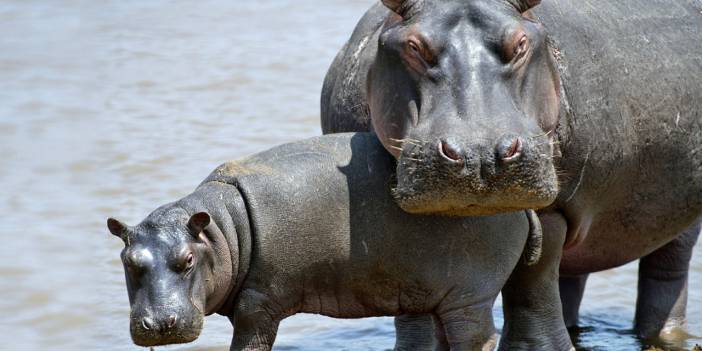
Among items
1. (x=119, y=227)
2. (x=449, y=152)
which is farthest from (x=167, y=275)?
(x=449, y=152)

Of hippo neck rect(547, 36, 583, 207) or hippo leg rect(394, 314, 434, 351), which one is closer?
hippo neck rect(547, 36, 583, 207)

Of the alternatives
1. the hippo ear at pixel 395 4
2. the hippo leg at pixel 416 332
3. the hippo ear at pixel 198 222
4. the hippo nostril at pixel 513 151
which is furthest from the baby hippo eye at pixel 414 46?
the hippo leg at pixel 416 332

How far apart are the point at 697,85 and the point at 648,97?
54 cm

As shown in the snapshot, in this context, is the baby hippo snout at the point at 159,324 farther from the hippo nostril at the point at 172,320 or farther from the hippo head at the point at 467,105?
the hippo head at the point at 467,105

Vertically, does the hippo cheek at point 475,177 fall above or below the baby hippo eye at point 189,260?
above

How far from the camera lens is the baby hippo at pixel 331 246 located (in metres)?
6.78

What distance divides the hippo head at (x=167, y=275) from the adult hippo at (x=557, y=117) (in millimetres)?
908

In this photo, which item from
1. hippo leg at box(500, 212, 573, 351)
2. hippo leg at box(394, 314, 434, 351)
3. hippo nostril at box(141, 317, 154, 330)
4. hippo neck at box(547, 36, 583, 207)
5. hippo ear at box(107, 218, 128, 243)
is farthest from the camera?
hippo leg at box(394, 314, 434, 351)

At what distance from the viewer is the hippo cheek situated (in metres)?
6.37

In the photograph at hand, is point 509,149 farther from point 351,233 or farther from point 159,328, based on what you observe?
point 159,328

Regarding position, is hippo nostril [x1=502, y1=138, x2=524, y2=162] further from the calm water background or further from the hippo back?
the calm water background

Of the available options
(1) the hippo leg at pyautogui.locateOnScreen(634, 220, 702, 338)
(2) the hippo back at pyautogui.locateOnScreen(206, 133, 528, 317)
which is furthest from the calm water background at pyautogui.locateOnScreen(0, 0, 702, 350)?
(2) the hippo back at pyautogui.locateOnScreen(206, 133, 528, 317)

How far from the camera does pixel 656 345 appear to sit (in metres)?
9.19

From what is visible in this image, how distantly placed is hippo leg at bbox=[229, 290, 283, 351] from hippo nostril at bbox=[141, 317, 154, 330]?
1.84 ft
